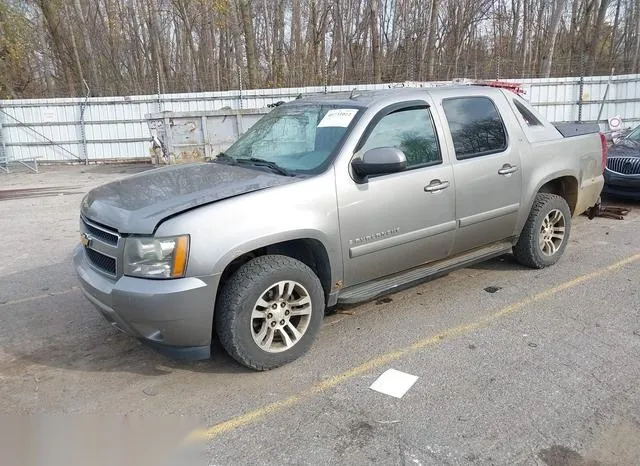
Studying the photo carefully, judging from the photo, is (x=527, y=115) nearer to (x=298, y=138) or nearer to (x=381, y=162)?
(x=381, y=162)

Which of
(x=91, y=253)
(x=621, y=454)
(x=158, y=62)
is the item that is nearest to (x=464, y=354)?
(x=621, y=454)

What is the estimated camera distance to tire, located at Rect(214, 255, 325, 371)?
3.22 meters

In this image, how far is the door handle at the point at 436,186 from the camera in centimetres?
404

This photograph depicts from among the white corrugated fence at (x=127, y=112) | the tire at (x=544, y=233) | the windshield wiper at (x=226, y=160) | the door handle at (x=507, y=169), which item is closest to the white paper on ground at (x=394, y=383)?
the windshield wiper at (x=226, y=160)

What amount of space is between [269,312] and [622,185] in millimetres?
6976

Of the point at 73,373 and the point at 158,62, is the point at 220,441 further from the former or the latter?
the point at 158,62

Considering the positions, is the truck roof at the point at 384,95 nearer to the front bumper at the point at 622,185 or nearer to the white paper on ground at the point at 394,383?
the white paper on ground at the point at 394,383

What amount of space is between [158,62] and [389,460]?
28284mm

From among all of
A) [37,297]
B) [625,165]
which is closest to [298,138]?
[37,297]

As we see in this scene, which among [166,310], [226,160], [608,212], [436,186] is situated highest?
[226,160]

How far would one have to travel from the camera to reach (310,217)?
3436 mm

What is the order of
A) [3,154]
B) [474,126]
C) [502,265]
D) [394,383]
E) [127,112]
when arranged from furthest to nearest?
[3,154] < [127,112] < [502,265] < [474,126] < [394,383]

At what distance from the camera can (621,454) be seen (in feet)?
8.46

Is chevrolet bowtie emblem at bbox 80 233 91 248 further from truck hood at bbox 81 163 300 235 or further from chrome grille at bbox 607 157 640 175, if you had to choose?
chrome grille at bbox 607 157 640 175
